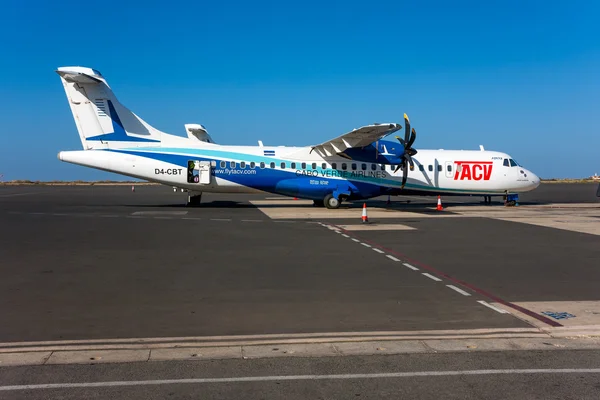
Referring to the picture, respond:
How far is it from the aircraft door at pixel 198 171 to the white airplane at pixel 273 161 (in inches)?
2.1

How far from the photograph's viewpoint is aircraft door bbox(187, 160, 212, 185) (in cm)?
2861

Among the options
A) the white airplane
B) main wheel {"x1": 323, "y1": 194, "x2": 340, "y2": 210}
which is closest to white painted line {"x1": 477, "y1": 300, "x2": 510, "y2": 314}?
the white airplane

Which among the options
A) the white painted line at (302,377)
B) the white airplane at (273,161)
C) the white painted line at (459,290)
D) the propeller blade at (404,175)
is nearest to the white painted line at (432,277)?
the white painted line at (459,290)

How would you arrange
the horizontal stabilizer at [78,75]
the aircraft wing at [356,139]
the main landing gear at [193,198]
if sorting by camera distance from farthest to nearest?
1. the main landing gear at [193,198]
2. the aircraft wing at [356,139]
3. the horizontal stabilizer at [78,75]

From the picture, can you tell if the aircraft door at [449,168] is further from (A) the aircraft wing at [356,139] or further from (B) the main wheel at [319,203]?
(B) the main wheel at [319,203]

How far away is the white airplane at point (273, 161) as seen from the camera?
90.8 feet

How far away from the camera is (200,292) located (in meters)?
9.54

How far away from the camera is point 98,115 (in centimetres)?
2781

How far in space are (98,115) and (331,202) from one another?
43.2 ft

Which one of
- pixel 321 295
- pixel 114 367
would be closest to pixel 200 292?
pixel 321 295

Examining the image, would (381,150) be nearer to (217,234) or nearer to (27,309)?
(217,234)

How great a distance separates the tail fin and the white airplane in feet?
0.16

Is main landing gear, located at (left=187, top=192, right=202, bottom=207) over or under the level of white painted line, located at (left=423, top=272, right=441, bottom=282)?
over

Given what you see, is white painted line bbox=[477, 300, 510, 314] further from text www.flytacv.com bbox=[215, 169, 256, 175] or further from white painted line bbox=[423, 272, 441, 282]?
text www.flytacv.com bbox=[215, 169, 256, 175]
